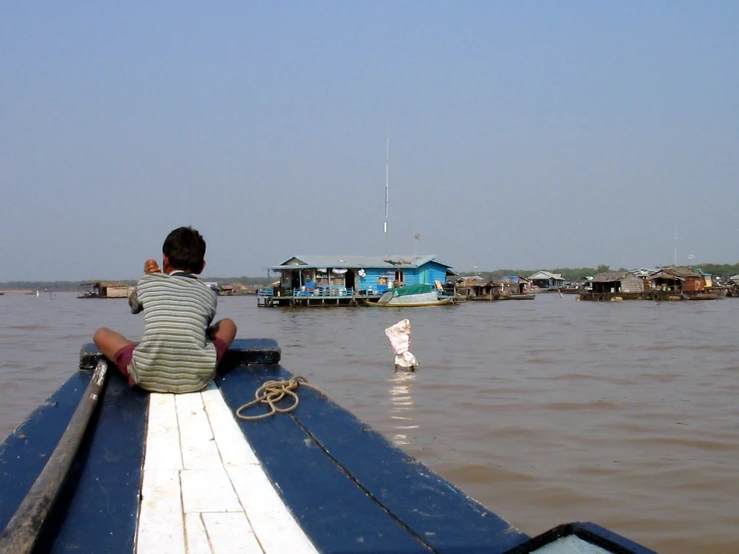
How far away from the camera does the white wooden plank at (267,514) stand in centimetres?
158

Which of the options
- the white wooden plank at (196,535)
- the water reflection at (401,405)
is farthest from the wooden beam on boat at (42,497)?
the water reflection at (401,405)

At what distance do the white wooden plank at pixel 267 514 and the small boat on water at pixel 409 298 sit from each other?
31.2m

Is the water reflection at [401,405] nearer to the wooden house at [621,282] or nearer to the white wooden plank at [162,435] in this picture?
the white wooden plank at [162,435]

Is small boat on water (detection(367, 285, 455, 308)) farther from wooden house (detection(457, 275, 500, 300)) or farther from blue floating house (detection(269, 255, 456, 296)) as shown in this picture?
wooden house (detection(457, 275, 500, 300))

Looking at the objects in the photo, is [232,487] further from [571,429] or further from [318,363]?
[318,363]

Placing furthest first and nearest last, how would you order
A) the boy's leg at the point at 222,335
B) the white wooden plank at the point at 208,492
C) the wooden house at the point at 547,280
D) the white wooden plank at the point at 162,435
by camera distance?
the wooden house at the point at 547,280 < the boy's leg at the point at 222,335 < the white wooden plank at the point at 162,435 < the white wooden plank at the point at 208,492

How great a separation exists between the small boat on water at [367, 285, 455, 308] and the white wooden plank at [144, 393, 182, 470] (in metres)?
30.4

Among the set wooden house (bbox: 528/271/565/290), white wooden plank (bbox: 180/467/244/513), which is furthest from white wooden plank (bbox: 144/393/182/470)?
wooden house (bbox: 528/271/565/290)

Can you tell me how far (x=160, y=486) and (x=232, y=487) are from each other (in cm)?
20

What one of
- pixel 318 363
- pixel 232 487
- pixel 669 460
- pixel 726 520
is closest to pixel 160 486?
pixel 232 487

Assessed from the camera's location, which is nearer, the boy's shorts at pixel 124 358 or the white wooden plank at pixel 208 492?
the white wooden plank at pixel 208 492

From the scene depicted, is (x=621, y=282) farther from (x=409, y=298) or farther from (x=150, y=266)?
(x=150, y=266)

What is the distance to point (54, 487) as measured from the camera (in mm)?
1704

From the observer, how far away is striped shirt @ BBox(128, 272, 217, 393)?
10.1 ft
